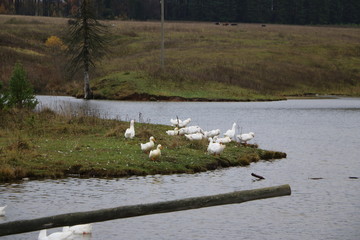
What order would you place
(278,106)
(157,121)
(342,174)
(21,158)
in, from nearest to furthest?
1. (21,158)
2. (342,174)
3. (157,121)
4. (278,106)

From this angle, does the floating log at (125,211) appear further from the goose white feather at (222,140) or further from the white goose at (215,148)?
the goose white feather at (222,140)

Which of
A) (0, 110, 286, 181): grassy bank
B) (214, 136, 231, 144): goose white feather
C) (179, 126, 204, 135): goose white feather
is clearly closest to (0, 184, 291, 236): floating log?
(0, 110, 286, 181): grassy bank

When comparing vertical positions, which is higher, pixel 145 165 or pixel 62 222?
pixel 62 222

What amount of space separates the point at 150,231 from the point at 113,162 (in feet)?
29.3

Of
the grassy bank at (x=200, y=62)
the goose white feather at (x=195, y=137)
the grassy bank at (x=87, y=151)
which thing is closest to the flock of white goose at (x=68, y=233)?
the grassy bank at (x=87, y=151)

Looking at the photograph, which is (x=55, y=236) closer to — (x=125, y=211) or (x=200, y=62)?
(x=125, y=211)

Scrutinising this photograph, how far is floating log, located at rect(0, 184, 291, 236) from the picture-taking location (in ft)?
40.6

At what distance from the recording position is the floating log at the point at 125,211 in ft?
40.6

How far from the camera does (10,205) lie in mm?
21750

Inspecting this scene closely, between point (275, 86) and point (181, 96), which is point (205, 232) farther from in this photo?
point (275, 86)

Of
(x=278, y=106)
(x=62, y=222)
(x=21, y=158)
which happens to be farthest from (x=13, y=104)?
(x=278, y=106)

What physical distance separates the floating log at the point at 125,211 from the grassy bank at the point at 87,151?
13.3m

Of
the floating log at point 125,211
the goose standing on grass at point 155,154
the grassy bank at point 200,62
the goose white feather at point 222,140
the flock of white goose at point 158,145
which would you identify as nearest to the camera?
the floating log at point 125,211

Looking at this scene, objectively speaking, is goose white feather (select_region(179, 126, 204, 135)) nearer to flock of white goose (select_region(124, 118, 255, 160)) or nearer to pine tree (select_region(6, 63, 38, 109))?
flock of white goose (select_region(124, 118, 255, 160))
